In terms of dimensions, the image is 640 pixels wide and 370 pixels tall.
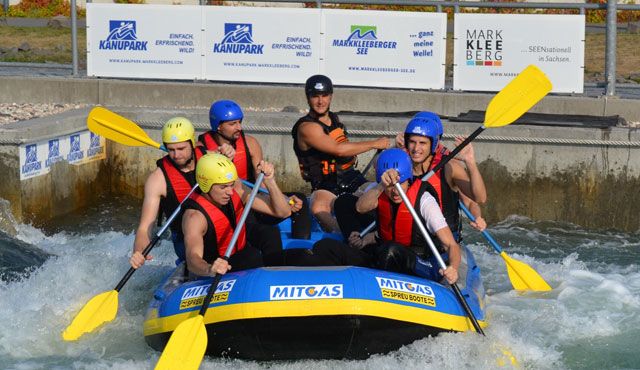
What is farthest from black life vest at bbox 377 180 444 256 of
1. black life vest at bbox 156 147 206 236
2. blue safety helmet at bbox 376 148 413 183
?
black life vest at bbox 156 147 206 236

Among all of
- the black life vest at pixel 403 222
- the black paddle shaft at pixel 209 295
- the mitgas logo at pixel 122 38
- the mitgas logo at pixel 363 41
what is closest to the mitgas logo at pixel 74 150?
the mitgas logo at pixel 122 38

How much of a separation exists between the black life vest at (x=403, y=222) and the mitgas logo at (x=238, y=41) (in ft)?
18.2

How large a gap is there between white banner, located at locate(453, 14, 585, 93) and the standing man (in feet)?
12.2

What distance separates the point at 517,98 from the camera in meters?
8.45

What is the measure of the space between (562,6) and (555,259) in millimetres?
3257

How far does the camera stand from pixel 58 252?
10367 millimetres

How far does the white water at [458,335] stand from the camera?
7094 millimetres

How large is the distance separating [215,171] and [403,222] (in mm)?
1288

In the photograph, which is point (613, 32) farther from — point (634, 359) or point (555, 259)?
point (634, 359)

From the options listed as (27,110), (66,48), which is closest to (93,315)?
(27,110)

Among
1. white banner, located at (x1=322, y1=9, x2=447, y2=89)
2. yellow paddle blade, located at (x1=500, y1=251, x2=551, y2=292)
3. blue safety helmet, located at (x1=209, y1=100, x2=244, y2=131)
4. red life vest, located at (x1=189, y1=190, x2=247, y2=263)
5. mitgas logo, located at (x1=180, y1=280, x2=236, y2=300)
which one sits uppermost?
white banner, located at (x1=322, y1=9, x2=447, y2=89)

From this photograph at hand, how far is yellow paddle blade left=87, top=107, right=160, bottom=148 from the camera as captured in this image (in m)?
8.94

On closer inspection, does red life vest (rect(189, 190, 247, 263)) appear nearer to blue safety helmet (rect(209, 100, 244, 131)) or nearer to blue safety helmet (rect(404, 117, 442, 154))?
blue safety helmet (rect(209, 100, 244, 131))

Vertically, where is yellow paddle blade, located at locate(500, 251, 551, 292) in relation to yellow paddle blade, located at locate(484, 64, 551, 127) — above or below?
below
